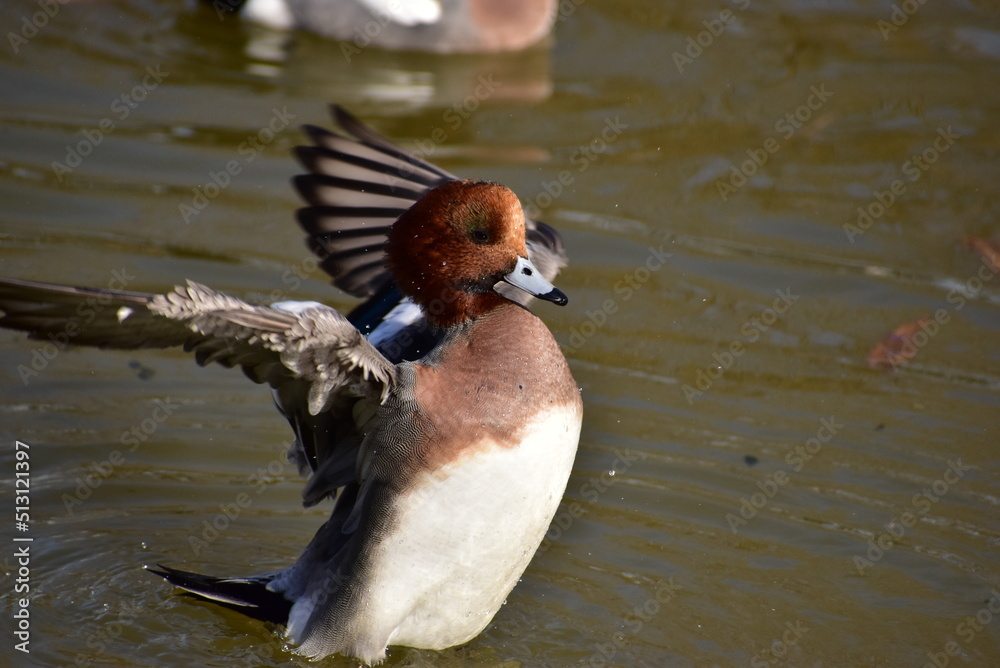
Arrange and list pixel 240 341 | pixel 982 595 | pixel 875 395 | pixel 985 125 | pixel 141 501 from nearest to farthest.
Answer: pixel 240 341
pixel 982 595
pixel 141 501
pixel 875 395
pixel 985 125

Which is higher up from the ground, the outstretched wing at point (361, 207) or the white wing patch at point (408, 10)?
the outstretched wing at point (361, 207)

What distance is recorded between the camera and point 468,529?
3.49m

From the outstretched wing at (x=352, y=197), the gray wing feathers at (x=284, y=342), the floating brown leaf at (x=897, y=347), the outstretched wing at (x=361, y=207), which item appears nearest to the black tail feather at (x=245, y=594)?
the gray wing feathers at (x=284, y=342)

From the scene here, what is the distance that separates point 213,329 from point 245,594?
4.39ft

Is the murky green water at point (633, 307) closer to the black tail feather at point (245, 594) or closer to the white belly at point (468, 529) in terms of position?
the black tail feather at point (245, 594)

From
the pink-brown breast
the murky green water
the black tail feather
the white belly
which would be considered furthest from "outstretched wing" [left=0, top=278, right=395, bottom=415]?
the murky green water

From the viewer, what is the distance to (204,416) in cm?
509

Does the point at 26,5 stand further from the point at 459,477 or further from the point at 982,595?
the point at 982,595

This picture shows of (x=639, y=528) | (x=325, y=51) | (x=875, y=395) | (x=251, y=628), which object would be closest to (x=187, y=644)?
(x=251, y=628)

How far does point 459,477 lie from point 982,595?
212 cm

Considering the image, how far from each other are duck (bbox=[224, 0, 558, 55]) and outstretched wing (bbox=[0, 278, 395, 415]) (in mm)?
5001

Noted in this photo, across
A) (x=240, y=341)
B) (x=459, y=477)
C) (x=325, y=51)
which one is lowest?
(x=325, y=51)

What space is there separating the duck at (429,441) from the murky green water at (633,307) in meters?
0.35

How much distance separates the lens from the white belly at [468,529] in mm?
3443
